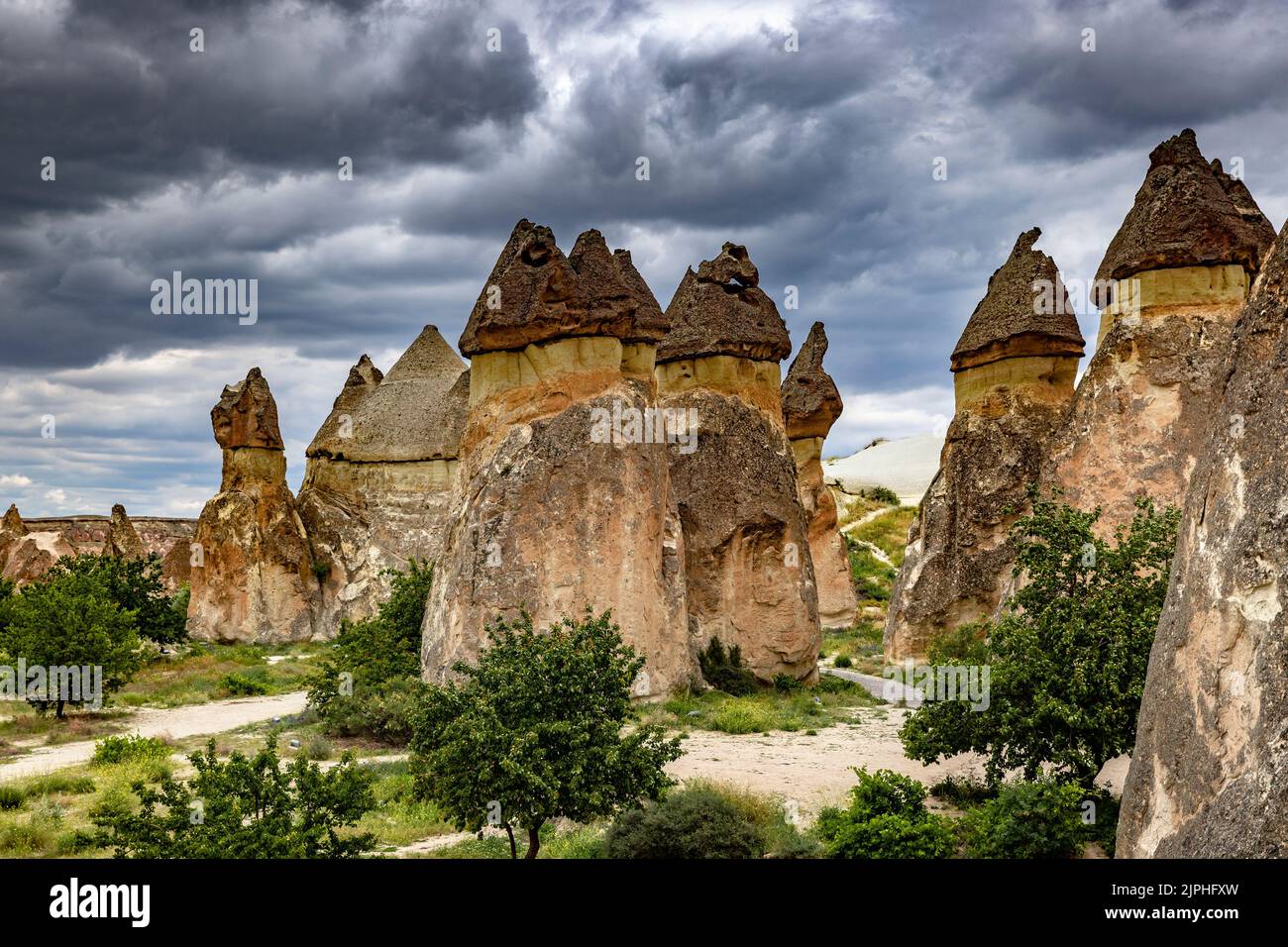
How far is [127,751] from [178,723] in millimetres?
3922

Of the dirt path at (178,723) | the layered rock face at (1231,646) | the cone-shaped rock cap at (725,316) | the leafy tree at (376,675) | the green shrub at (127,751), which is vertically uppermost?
the cone-shaped rock cap at (725,316)

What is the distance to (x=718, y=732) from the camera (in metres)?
15.3

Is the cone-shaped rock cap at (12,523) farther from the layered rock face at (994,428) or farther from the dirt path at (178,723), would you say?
the layered rock face at (994,428)

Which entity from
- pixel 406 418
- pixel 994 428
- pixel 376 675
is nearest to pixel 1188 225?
pixel 994 428

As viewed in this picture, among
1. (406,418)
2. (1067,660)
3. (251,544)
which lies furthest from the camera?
(406,418)

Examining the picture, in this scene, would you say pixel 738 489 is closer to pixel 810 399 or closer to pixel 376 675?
pixel 376 675

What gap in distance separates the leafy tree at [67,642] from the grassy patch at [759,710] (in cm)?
942

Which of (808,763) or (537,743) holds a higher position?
(537,743)

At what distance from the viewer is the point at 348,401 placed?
34938 mm

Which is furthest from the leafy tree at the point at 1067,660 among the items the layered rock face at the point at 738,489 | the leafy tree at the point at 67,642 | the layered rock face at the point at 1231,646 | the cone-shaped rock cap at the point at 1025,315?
the leafy tree at the point at 67,642

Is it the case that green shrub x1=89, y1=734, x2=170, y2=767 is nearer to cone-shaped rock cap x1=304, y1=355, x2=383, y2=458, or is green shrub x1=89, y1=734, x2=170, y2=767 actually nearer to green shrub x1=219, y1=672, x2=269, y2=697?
green shrub x1=219, y1=672, x2=269, y2=697

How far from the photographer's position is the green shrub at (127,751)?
13555 millimetres
